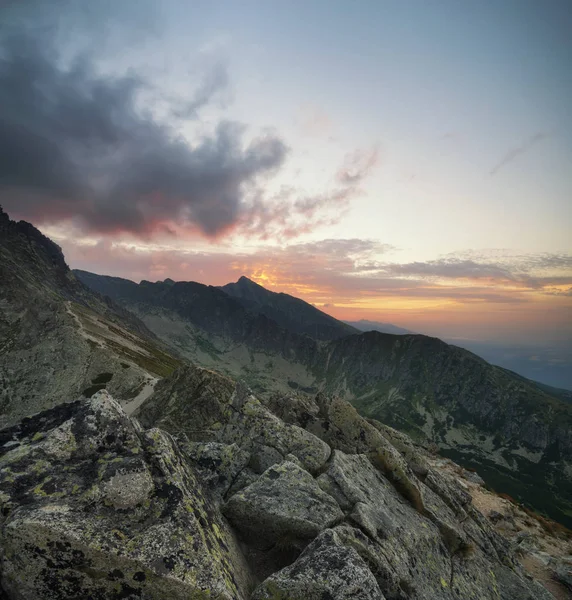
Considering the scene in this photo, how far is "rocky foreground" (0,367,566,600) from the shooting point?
314 inches

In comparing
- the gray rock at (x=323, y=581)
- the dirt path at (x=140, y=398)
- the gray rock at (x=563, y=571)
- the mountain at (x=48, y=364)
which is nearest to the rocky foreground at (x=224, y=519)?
the gray rock at (x=323, y=581)

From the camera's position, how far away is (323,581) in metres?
9.62

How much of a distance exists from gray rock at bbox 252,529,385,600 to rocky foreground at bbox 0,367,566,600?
33mm

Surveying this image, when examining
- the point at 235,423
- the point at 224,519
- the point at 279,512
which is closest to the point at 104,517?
the point at 224,519

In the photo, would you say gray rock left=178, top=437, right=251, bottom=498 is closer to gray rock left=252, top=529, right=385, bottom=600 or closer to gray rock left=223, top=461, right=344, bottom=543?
gray rock left=223, top=461, right=344, bottom=543

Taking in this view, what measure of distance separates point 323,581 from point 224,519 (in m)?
4.90

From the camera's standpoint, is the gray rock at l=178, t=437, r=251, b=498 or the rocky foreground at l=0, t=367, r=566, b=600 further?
the gray rock at l=178, t=437, r=251, b=498

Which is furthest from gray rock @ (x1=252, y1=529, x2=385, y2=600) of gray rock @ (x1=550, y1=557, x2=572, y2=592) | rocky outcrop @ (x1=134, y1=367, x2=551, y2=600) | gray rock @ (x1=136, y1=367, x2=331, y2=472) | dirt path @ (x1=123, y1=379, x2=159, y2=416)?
dirt path @ (x1=123, y1=379, x2=159, y2=416)

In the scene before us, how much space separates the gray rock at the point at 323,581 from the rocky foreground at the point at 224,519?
3 centimetres

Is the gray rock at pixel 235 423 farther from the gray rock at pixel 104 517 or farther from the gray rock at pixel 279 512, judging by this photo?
the gray rock at pixel 104 517

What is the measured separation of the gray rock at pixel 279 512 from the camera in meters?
13.0

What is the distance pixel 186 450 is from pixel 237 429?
13.2 ft

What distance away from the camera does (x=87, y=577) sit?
7898 millimetres

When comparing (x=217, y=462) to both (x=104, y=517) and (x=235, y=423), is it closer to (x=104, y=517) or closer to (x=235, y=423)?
(x=235, y=423)
